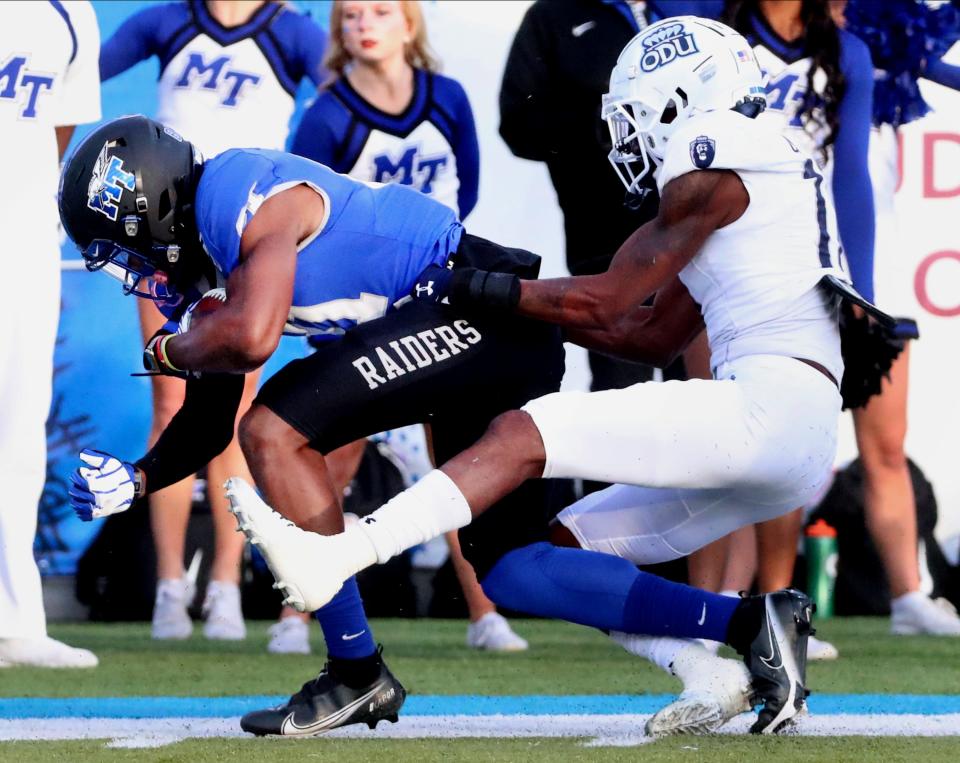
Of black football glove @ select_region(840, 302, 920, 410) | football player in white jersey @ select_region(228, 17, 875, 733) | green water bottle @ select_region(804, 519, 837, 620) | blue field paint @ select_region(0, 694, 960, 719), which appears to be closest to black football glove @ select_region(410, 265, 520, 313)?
football player in white jersey @ select_region(228, 17, 875, 733)

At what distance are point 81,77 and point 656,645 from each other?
9.22ft

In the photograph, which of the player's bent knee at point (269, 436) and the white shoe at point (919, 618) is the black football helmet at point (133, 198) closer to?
the player's bent knee at point (269, 436)

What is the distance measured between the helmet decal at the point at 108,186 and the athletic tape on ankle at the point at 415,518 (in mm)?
895

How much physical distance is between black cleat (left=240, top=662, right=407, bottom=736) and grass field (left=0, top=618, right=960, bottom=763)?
131 mm

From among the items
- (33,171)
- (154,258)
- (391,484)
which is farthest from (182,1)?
(154,258)

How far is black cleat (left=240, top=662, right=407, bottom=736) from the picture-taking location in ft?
12.9

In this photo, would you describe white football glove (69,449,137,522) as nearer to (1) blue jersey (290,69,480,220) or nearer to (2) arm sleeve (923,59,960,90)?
(1) blue jersey (290,69,480,220)

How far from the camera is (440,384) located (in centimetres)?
380

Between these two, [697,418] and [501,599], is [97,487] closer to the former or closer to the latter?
[501,599]

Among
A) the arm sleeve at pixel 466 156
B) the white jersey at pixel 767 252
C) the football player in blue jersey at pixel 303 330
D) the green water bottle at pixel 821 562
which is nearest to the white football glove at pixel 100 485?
the football player in blue jersey at pixel 303 330

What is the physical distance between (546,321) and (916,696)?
1546 mm

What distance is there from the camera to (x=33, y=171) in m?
5.42

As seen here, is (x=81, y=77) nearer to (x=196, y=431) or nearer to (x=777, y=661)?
(x=196, y=431)

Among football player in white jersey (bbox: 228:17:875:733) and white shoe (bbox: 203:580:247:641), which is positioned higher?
football player in white jersey (bbox: 228:17:875:733)
